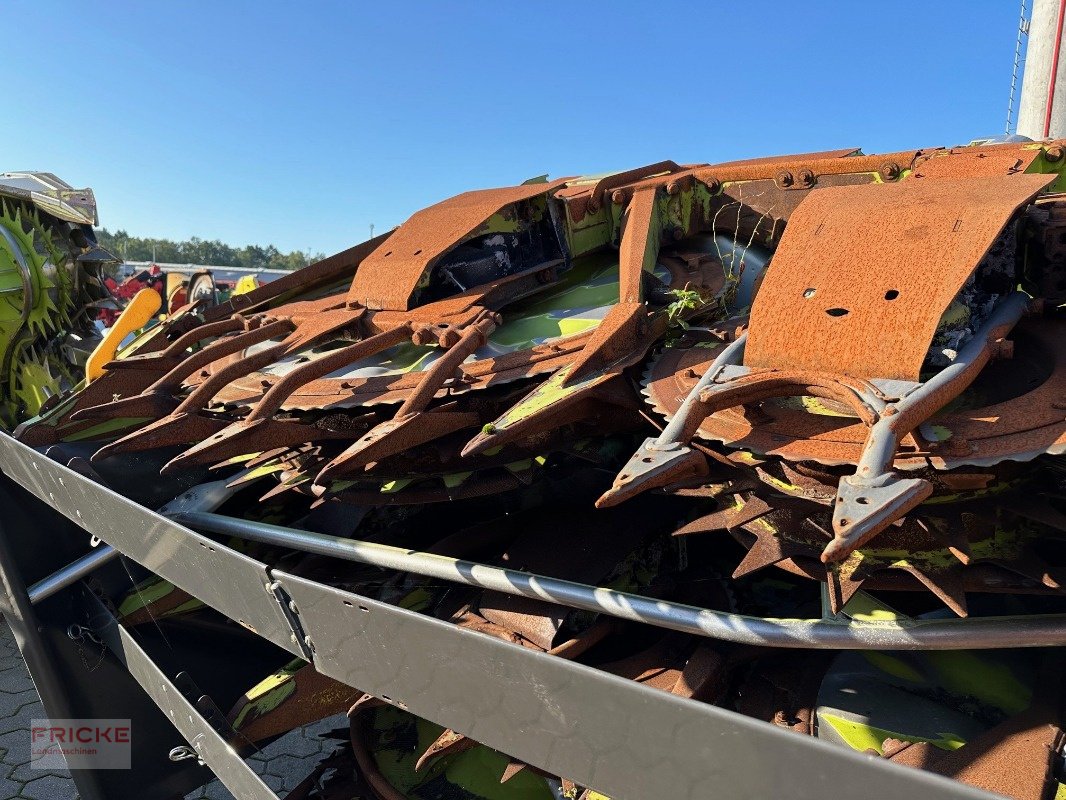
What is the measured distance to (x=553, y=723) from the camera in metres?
1.31

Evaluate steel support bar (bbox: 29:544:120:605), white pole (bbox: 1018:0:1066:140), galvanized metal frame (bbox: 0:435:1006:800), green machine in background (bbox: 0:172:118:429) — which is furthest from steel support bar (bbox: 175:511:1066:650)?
green machine in background (bbox: 0:172:118:429)

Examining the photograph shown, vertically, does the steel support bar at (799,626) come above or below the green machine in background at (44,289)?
below

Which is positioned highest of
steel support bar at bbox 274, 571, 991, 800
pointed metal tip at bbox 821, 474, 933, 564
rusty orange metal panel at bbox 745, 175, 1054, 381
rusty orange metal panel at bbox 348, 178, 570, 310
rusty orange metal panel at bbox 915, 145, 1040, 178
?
rusty orange metal panel at bbox 348, 178, 570, 310

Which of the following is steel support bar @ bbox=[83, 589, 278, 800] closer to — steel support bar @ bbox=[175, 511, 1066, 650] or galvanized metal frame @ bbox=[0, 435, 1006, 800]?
galvanized metal frame @ bbox=[0, 435, 1006, 800]

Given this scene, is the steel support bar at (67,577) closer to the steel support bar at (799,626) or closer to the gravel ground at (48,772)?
the gravel ground at (48,772)

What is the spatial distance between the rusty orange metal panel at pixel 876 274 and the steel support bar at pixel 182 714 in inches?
69.2

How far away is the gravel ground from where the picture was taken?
148 inches

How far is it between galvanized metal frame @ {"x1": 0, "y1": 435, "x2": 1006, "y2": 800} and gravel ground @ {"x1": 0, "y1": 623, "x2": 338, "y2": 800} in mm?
1519

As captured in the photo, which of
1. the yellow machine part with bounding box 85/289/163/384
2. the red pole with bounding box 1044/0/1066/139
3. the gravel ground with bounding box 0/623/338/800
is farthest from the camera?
the red pole with bounding box 1044/0/1066/139

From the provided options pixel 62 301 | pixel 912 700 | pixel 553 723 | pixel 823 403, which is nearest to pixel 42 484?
pixel 553 723

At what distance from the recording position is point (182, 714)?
8.70 ft

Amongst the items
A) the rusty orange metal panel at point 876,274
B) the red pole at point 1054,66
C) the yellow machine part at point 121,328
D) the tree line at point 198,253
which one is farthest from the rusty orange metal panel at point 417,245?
the tree line at point 198,253

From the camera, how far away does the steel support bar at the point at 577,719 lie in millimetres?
969

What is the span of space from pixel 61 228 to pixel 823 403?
7007 mm
